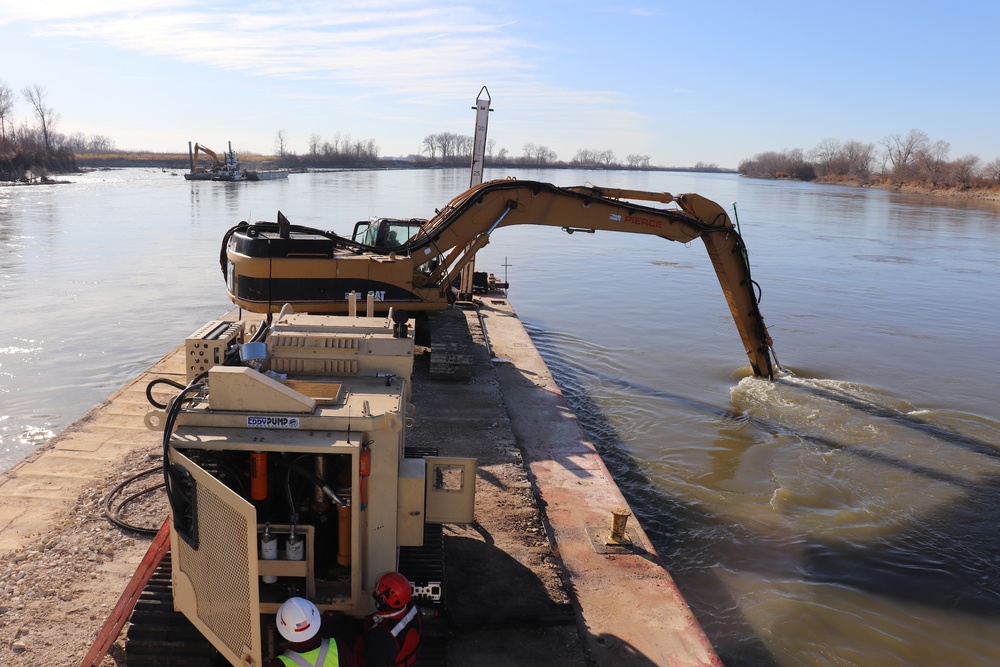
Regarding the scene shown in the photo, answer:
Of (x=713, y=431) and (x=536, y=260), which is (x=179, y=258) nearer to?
(x=536, y=260)

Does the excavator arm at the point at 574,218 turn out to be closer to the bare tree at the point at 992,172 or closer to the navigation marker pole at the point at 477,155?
the navigation marker pole at the point at 477,155

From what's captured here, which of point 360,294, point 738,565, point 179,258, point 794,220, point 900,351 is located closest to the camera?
point 738,565

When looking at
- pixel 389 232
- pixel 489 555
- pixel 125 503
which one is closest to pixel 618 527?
pixel 489 555

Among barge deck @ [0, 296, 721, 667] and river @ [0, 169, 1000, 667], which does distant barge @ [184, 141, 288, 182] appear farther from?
barge deck @ [0, 296, 721, 667]

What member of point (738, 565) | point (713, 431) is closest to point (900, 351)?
point (713, 431)

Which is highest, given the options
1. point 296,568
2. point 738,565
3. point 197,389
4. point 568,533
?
point 197,389

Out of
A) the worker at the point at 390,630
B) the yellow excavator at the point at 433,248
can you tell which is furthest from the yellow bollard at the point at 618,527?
the yellow excavator at the point at 433,248

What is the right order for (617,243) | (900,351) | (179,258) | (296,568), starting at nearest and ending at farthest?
(296,568) < (900,351) < (179,258) < (617,243)

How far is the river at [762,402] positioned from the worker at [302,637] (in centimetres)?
408

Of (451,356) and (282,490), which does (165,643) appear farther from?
(451,356)

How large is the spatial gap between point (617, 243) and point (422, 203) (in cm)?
1814

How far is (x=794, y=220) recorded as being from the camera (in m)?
52.4

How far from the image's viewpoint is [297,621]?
4055mm

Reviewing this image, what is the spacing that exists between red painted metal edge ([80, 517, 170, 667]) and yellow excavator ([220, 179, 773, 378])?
5840mm
